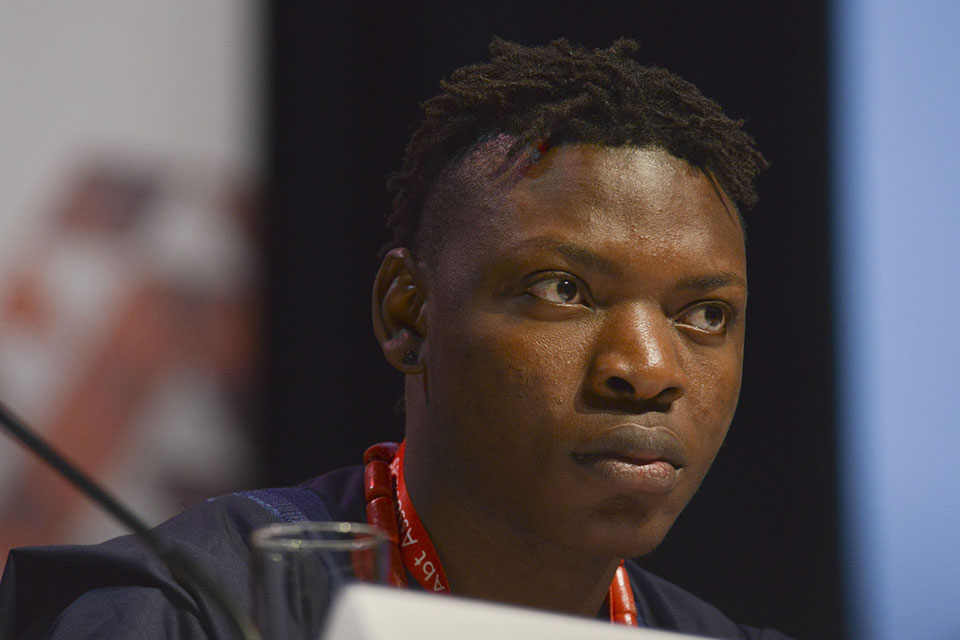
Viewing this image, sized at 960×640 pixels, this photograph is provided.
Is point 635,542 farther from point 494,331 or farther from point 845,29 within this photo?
point 845,29

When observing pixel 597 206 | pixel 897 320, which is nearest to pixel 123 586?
pixel 597 206

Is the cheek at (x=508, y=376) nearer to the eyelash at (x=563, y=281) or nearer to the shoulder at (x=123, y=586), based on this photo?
the eyelash at (x=563, y=281)

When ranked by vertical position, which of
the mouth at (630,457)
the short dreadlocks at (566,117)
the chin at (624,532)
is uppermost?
the short dreadlocks at (566,117)

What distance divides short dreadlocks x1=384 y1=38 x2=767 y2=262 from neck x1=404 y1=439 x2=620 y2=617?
0.37 m

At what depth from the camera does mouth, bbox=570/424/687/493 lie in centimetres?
144

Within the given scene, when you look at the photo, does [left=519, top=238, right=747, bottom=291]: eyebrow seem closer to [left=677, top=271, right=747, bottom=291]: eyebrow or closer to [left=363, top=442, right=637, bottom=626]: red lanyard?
[left=677, top=271, right=747, bottom=291]: eyebrow

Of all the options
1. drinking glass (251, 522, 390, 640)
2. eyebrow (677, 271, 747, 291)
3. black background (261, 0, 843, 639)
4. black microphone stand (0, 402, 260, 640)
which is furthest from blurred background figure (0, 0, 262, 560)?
drinking glass (251, 522, 390, 640)

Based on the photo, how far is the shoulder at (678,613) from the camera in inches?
77.4

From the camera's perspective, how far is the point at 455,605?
708 mm

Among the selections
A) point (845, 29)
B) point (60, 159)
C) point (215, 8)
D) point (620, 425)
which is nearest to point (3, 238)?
point (60, 159)

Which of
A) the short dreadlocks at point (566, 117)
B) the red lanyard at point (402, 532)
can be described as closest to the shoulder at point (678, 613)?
the red lanyard at point (402, 532)

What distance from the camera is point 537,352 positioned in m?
1.47

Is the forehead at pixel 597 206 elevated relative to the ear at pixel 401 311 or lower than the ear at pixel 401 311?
elevated

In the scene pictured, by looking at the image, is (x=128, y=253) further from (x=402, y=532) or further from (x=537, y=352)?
(x=537, y=352)
